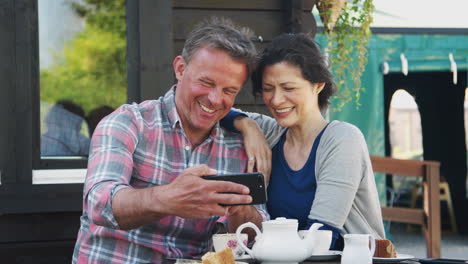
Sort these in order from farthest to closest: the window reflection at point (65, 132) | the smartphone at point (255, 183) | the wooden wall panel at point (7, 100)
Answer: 1. the window reflection at point (65, 132)
2. the wooden wall panel at point (7, 100)
3. the smartphone at point (255, 183)

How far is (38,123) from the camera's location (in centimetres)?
365

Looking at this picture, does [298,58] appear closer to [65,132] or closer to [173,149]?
[173,149]

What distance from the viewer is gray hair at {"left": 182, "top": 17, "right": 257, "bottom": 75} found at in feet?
8.08

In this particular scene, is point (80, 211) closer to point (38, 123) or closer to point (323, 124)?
point (38, 123)

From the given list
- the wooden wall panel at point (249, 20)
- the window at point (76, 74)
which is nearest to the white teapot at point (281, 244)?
the window at point (76, 74)

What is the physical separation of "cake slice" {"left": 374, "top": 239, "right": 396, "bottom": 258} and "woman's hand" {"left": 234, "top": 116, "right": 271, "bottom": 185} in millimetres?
575

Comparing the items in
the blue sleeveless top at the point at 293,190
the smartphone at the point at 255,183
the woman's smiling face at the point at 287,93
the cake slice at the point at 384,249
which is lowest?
the cake slice at the point at 384,249

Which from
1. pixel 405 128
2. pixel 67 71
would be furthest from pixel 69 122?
pixel 405 128

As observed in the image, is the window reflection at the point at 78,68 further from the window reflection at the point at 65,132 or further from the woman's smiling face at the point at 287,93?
the woman's smiling face at the point at 287,93

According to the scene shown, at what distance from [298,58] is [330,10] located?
194 centimetres

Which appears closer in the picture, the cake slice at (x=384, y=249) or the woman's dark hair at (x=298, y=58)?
the cake slice at (x=384, y=249)

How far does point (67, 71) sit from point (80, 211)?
0.70 m

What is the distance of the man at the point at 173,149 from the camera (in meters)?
2.32

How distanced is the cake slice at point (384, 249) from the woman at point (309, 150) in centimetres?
24
